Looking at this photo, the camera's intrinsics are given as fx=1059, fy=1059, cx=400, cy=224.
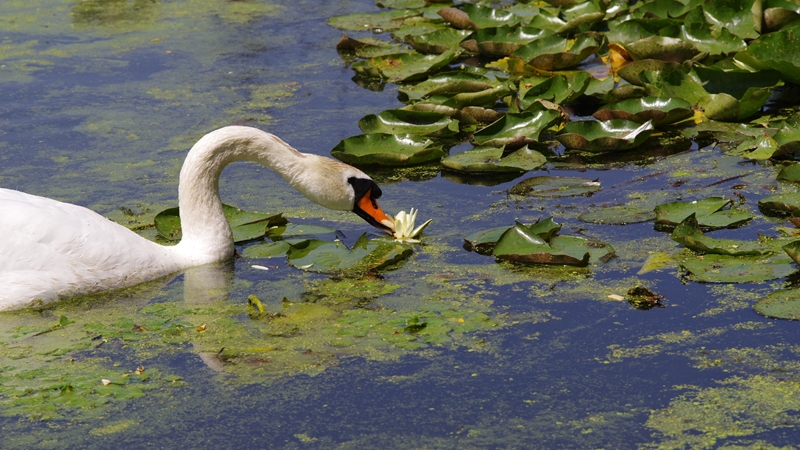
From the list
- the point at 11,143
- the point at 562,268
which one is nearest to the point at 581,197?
the point at 562,268

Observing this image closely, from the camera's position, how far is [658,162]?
546 cm

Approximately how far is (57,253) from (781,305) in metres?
2.75

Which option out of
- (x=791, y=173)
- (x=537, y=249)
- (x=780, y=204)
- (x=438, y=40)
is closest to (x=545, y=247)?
(x=537, y=249)

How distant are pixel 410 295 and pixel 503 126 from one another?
1.91 meters

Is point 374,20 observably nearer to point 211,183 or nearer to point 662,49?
point 662,49

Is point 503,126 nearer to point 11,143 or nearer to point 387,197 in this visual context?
point 387,197

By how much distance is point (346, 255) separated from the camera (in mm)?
4516

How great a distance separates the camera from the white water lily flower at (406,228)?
4.68 m

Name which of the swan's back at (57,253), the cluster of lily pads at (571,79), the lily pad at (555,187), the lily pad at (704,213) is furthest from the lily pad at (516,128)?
the swan's back at (57,253)

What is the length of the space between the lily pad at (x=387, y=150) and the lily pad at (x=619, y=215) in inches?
45.1

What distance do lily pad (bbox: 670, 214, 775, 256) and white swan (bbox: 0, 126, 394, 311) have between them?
125 cm

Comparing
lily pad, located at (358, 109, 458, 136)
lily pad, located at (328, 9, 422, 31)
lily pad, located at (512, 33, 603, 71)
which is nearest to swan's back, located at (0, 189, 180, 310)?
lily pad, located at (358, 109, 458, 136)

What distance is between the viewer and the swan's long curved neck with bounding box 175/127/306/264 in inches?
180

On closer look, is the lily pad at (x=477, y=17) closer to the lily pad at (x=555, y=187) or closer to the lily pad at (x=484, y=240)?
the lily pad at (x=555, y=187)
